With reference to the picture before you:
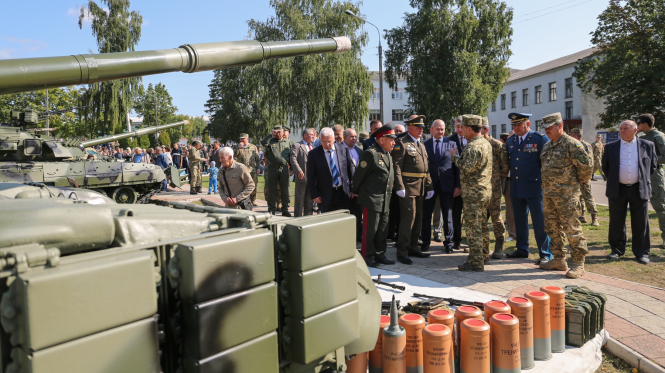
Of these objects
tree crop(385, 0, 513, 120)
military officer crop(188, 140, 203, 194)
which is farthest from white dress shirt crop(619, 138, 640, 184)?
tree crop(385, 0, 513, 120)

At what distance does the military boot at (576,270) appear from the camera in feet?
19.5

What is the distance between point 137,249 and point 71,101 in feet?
149

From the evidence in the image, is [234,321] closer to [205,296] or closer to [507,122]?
[205,296]

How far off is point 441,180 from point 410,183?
74 centimetres

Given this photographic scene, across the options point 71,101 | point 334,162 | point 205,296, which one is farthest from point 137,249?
point 71,101

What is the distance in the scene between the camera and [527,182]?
674 cm

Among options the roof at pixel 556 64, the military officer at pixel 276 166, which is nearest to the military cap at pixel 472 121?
the military officer at pixel 276 166

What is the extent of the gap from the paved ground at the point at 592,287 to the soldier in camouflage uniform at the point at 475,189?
0.27m

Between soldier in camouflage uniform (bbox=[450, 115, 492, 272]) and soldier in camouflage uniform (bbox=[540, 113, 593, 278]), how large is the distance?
29.9 inches

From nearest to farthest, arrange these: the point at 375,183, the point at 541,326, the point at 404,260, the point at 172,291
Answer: the point at 172,291 < the point at 541,326 < the point at 375,183 < the point at 404,260

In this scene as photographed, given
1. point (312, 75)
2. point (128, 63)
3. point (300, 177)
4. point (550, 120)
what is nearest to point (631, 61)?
point (312, 75)

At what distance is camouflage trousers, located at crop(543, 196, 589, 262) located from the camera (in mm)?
6004

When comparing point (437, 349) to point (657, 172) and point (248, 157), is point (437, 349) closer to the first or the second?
point (657, 172)

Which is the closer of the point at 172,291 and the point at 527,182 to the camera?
the point at 172,291
